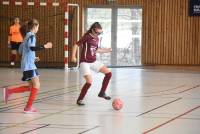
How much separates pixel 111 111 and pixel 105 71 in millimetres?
1413

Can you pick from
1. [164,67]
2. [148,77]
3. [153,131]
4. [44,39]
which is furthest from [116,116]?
[44,39]

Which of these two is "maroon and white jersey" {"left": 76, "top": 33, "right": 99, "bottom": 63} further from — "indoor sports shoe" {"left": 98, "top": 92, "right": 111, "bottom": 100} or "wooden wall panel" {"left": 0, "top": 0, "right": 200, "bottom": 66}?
"wooden wall panel" {"left": 0, "top": 0, "right": 200, "bottom": 66}

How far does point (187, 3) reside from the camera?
2286 cm

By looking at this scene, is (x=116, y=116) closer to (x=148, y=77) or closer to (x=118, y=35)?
(x=148, y=77)

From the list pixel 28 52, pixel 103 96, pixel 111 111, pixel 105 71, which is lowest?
pixel 111 111

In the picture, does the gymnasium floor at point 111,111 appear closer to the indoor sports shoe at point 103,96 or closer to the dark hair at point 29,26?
the indoor sports shoe at point 103,96

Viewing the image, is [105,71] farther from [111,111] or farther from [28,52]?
[28,52]

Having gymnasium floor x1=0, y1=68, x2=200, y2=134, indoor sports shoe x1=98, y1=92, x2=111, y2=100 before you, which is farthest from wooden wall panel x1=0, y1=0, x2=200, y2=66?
indoor sports shoe x1=98, y1=92, x2=111, y2=100

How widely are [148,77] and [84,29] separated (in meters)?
7.36

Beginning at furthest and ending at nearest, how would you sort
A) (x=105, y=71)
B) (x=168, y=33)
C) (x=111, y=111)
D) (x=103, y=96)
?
1. (x=168, y=33)
2. (x=103, y=96)
3. (x=105, y=71)
4. (x=111, y=111)

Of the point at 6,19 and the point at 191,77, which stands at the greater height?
the point at 6,19

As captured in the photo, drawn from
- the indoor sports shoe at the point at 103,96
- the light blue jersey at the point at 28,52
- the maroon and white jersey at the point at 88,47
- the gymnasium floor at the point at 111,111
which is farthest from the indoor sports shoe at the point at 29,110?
the indoor sports shoe at the point at 103,96

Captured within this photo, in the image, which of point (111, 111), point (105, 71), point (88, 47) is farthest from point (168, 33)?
point (111, 111)

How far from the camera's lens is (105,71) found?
11.0 meters
